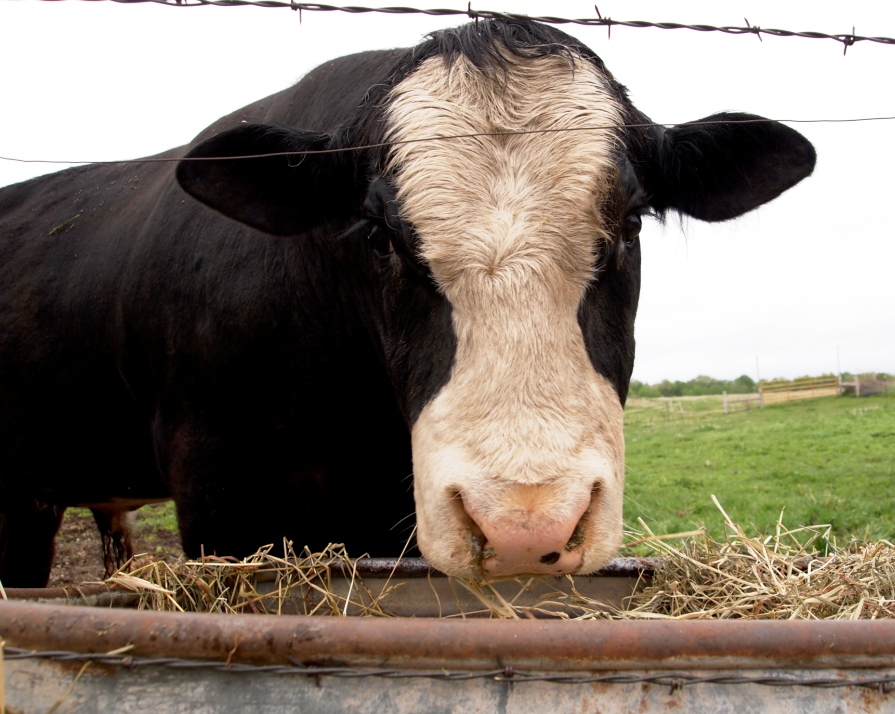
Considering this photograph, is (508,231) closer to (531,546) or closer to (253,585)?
(531,546)

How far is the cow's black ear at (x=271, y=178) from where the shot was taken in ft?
10.00

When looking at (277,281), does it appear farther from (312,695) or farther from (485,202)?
(312,695)

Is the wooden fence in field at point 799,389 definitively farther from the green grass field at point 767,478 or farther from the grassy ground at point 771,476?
the grassy ground at point 771,476

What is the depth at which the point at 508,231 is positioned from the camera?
2.35m

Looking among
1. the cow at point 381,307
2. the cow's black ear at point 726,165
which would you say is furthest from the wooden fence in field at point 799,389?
the cow at point 381,307

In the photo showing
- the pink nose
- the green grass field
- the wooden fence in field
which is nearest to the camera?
the pink nose

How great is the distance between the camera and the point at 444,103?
108 inches

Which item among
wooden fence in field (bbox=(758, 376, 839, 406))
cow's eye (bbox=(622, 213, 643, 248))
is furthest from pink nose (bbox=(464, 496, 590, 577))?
wooden fence in field (bbox=(758, 376, 839, 406))

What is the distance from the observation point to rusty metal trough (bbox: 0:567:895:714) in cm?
133

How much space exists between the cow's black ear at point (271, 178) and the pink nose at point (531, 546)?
5.18ft

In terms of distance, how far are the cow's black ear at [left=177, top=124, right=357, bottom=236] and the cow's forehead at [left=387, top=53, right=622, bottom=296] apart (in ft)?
1.25

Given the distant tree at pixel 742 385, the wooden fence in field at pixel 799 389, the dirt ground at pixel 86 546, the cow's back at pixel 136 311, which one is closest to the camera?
the cow's back at pixel 136 311

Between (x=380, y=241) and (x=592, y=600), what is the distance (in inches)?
50.1

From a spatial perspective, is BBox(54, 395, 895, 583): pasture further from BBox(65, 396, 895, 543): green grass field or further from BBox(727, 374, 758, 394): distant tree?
BBox(727, 374, 758, 394): distant tree
